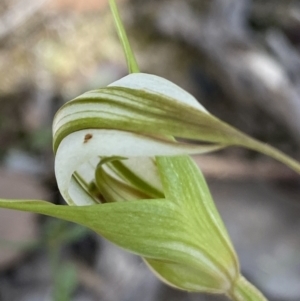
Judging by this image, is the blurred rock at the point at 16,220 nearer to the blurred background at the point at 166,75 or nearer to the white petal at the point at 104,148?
the blurred background at the point at 166,75

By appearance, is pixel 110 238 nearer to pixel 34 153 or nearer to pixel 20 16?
pixel 34 153

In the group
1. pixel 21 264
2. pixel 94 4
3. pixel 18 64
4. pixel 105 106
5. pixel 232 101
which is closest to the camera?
pixel 105 106

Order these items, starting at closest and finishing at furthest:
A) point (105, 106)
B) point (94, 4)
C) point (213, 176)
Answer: point (105, 106) < point (213, 176) < point (94, 4)

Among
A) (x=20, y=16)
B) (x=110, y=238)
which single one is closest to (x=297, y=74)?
(x=20, y=16)

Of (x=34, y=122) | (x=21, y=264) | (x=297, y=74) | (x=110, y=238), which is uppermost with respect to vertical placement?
(x=110, y=238)

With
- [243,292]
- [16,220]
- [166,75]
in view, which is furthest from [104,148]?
[166,75]

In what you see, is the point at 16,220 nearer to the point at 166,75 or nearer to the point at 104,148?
the point at 166,75

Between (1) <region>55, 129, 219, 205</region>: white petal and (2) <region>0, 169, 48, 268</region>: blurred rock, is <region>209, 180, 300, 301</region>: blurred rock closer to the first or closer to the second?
(2) <region>0, 169, 48, 268</region>: blurred rock
